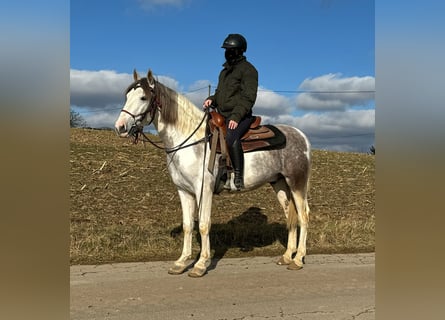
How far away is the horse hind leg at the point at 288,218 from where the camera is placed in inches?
251

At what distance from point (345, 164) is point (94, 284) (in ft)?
49.8

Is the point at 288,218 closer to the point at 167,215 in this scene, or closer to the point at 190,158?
the point at 190,158

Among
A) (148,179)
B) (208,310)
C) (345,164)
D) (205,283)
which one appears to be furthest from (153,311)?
(345,164)

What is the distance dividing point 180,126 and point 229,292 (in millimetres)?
2570

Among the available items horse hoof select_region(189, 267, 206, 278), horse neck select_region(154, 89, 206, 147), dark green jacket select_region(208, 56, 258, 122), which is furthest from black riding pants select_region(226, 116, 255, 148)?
horse hoof select_region(189, 267, 206, 278)

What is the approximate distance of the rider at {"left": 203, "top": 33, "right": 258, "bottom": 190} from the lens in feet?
19.0

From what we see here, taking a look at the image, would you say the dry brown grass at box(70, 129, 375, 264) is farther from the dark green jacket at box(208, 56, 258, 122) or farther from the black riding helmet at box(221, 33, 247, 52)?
the black riding helmet at box(221, 33, 247, 52)

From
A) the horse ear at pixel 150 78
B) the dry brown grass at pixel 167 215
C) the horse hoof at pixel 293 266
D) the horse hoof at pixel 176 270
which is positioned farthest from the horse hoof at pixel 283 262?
the horse ear at pixel 150 78

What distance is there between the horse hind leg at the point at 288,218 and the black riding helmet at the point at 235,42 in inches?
98.7

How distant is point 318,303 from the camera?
4.50 metres

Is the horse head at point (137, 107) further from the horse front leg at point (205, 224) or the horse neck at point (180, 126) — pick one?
the horse front leg at point (205, 224)

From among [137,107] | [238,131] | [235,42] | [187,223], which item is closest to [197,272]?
[187,223]

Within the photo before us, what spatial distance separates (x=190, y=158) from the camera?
5.82 m
